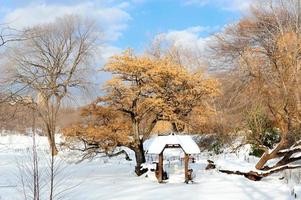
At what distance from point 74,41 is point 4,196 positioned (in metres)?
19.3

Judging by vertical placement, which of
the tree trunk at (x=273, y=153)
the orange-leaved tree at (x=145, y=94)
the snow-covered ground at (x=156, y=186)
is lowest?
the snow-covered ground at (x=156, y=186)

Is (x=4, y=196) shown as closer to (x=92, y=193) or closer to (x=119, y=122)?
(x=92, y=193)

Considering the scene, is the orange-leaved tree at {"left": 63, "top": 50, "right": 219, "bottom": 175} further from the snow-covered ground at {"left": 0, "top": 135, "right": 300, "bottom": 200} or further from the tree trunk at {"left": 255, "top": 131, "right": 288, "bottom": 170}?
the tree trunk at {"left": 255, "top": 131, "right": 288, "bottom": 170}

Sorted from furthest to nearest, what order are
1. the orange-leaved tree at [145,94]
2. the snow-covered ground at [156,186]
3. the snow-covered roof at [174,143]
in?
the orange-leaved tree at [145,94], the snow-covered roof at [174,143], the snow-covered ground at [156,186]

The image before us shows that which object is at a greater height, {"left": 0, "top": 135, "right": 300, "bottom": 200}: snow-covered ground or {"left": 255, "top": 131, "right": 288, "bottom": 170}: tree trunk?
{"left": 255, "top": 131, "right": 288, "bottom": 170}: tree trunk

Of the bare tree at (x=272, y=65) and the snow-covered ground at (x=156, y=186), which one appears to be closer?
the snow-covered ground at (x=156, y=186)

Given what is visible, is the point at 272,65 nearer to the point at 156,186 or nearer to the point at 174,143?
the point at 174,143

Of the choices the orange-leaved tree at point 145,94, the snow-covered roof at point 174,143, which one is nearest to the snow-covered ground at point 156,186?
the snow-covered roof at point 174,143

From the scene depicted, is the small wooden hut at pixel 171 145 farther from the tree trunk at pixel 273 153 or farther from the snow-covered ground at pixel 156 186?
the tree trunk at pixel 273 153

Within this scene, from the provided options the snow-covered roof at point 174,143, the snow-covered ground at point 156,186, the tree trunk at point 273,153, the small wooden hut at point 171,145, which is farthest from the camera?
the snow-covered roof at point 174,143

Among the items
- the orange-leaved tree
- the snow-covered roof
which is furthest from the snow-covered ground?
the orange-leaved tree

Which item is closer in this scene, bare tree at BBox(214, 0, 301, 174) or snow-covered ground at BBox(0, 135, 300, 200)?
snow-covered ground at BBox(0, 135, 300, 200)

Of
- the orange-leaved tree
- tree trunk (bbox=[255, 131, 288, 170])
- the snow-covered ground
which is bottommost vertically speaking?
the snow-covered ground

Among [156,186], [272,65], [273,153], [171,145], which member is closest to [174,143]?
[171,145]
